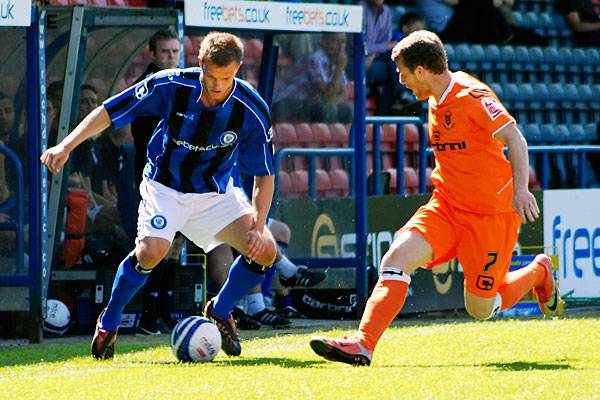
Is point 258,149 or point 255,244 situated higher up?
point 258,149

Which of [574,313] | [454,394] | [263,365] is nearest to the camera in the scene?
[454,394]

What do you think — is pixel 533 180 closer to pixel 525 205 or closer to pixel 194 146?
pixel 194 146

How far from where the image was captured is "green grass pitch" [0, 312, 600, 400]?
20.4ft

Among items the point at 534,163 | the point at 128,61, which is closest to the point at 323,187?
the point at 128,61

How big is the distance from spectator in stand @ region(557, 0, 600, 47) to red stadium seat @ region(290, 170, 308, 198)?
27.8 ft

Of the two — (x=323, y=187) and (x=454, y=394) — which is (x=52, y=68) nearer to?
(x=323, y=187)

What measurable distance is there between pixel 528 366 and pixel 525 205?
0.89 m

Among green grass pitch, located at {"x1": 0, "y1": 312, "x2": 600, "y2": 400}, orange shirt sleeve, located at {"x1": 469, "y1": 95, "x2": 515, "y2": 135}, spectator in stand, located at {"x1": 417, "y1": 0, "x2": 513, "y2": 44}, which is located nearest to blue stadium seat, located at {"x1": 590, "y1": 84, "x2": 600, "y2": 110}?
spectator in stand, located at {"x1": 417, "y1": 0, "x2": 513, "y2": 44}

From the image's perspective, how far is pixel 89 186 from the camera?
35.7ft

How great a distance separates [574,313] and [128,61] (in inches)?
177

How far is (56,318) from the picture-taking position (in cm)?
1044

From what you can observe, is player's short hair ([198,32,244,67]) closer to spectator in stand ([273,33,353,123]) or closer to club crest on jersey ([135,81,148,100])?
club crest on jersey ([135,81,148,100])

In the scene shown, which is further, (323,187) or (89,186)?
(323,187)

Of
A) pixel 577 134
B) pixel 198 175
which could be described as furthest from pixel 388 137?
pixel 577 134
